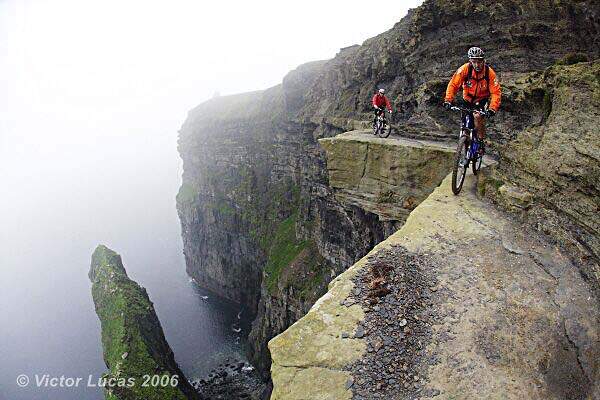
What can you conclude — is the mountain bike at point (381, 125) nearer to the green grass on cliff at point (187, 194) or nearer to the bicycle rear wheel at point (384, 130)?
the bicycle rear wheel at point (384, 130)

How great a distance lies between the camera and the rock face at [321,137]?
22.6 meters

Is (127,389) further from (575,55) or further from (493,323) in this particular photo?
(575,55)

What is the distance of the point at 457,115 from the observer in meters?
21.5

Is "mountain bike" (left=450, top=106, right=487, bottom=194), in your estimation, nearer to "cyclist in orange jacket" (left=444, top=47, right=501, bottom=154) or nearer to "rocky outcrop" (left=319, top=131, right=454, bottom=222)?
"cyclist in orange jacket" (left=444, top=47, right=501, bottom=154)

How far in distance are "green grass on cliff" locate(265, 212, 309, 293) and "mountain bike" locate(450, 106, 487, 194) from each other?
44.7m

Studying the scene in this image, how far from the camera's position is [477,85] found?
13.4 meters

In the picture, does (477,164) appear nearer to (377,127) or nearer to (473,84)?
(473,84)

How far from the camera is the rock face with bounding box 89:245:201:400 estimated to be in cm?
3953

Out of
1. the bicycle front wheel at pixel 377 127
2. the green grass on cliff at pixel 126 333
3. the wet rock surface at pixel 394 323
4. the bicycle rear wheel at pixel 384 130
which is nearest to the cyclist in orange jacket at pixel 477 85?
the wet rock surface at pixel 394 323

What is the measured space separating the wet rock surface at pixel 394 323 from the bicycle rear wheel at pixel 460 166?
4314 millimetres

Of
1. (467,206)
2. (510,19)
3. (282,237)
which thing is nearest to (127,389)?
(282,237)

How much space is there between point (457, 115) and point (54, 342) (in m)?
90.7

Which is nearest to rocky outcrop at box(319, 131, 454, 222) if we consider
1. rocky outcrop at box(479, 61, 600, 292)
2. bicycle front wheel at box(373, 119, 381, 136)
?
bicycle front wheel at box(373, 119, 381, 136)

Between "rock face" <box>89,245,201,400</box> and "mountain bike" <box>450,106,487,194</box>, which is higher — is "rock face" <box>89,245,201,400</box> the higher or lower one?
the lower one
